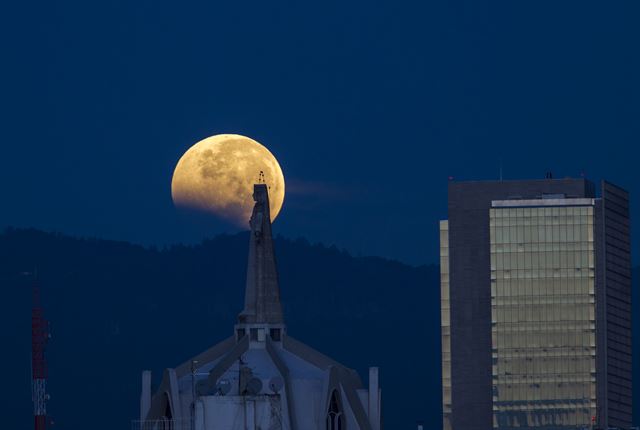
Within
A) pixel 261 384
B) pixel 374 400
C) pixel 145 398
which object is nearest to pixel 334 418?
pixel 374 400

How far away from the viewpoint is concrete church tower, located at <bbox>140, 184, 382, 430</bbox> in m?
175

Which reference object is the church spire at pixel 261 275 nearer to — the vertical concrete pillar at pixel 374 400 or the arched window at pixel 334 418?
the arched window at pixel 334 418

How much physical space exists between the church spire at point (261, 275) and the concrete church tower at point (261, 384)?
2.9 inches

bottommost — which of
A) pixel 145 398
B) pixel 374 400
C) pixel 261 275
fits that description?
pixel 374 400

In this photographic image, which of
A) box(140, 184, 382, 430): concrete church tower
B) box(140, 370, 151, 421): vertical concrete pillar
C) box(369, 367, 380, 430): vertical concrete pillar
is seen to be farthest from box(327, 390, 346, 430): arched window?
box(140, 370, 151, 421): vertical concrete pillar

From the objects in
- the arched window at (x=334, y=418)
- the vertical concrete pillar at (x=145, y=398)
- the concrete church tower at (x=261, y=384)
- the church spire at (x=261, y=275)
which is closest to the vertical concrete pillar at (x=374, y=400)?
the concrete church tower at (x=261, y=384)

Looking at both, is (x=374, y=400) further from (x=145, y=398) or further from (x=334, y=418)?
(x=145, y=398)

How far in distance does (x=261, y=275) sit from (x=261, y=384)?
52.9 ft

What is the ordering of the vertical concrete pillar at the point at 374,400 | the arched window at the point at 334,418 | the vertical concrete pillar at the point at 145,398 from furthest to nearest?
the vertical concrete pillar at the point at 145,398, the vertical concrete pillar at the point at 374,400, the arched window at the point at 334,418

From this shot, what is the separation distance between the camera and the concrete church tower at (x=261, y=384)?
175125 mm

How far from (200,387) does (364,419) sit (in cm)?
1376

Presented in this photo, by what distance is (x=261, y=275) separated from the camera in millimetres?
190125

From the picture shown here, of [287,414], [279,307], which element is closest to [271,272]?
[279,307]

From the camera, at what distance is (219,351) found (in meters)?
188
